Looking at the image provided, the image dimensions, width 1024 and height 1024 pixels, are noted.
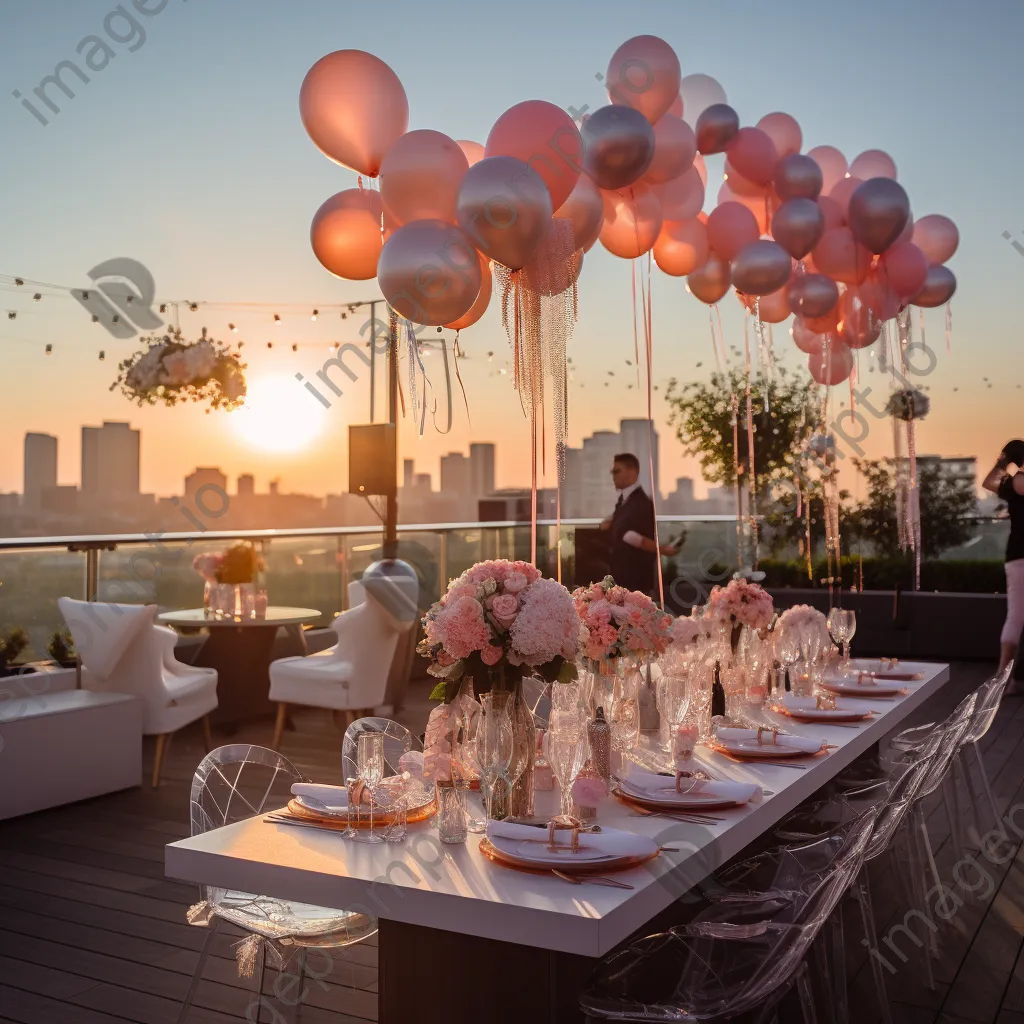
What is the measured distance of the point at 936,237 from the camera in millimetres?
5586

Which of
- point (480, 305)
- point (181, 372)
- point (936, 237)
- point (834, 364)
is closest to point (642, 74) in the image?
point (480, 305)

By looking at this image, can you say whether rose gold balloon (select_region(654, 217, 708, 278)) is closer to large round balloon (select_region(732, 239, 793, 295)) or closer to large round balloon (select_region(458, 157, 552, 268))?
large round balloon (select_region(732, 239, 793, 295))

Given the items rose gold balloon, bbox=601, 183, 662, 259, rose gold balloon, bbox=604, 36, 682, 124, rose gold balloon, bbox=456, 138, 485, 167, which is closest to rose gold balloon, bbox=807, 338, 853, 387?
rose gold balloon, bbox=601, 183, 662, 259

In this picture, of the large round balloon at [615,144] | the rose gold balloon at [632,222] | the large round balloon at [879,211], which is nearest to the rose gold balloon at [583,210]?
the large round balloon at [615,144]

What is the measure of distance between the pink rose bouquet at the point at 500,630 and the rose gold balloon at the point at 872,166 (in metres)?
3.99

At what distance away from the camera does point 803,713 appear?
357 cm

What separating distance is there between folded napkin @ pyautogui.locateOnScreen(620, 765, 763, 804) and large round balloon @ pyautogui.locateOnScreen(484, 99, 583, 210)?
6.22 feet

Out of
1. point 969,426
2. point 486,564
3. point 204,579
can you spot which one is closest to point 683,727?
point 486,564

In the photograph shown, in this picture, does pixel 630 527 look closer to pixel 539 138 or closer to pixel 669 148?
pixel 669 148

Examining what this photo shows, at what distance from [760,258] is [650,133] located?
45.5 inches

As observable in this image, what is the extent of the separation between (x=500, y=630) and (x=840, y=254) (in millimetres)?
3560

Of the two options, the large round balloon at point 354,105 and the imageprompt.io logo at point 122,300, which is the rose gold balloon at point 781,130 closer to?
the large round balloon at point 354,105

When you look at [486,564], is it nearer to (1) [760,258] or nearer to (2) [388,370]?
(1) [760,258]

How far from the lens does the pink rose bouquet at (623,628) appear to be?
294cm
